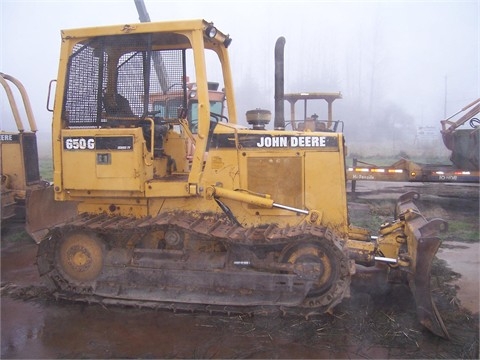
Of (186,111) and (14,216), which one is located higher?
(186,111)

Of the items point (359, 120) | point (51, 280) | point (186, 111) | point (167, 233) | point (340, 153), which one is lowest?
point (51, 280)

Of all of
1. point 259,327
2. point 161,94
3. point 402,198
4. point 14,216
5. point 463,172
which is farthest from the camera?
point 463,172

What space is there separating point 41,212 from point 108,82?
3.41 m

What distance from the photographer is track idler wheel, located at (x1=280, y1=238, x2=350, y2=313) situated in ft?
15.0

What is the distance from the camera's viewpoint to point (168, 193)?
517 centimetres

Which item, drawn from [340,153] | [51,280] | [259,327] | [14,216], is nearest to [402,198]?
[340,153]

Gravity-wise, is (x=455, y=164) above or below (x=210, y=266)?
above

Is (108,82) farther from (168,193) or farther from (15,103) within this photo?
(15,103)

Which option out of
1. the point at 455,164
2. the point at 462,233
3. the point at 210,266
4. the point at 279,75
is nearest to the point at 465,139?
the point at 455,164

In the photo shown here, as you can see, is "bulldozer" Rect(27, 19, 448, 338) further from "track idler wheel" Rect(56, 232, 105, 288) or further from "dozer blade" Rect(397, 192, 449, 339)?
"dozer blade" Rect(397, 192, 449, 339)

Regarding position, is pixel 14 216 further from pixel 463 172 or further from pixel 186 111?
pixel 463 172

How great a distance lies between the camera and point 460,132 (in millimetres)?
11734

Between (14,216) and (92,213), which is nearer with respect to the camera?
(92,213)

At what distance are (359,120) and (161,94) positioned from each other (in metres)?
48.4
